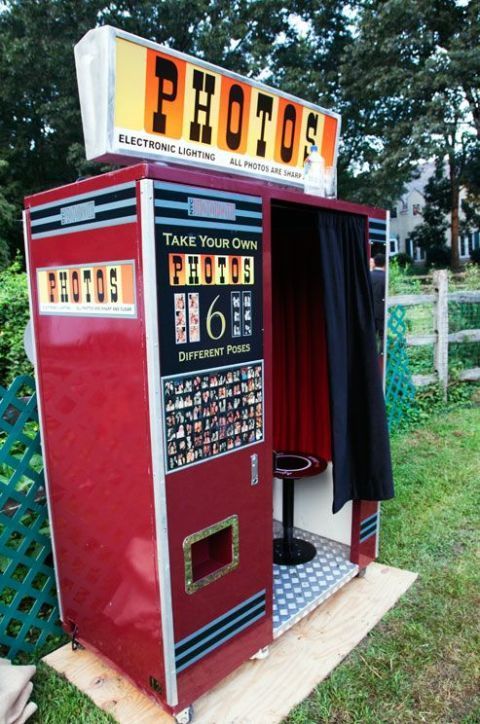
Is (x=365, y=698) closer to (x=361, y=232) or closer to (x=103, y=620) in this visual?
(x=103, y=620)

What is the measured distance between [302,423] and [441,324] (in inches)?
142

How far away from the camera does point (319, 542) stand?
365 cm

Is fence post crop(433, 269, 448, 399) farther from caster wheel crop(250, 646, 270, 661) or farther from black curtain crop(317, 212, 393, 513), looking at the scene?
caster wheel crop(250, 646, 270, 661)

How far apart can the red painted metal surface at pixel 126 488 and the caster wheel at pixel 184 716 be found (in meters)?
0.03

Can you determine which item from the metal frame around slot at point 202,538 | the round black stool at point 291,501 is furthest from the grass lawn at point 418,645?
the metal frame around slot at point 202,538

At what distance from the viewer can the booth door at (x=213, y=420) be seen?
2.04 metres

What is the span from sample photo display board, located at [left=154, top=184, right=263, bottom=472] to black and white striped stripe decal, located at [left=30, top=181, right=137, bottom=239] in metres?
0.13

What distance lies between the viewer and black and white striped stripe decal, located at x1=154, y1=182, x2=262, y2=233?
1950 mm

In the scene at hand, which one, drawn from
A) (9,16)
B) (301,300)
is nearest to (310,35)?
(9,16)

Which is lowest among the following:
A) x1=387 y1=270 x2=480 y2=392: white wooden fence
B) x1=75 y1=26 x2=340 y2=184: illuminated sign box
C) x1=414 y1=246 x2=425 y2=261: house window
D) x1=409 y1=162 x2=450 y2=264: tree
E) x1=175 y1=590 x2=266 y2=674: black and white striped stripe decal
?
x1=175 y1=590 x2=266 y2=674: black and white striped stripe decal

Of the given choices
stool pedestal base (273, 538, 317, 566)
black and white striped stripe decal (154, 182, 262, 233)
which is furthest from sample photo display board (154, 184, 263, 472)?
stool pedestal base (273, 538, 317, 566)

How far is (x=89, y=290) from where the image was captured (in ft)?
7.20

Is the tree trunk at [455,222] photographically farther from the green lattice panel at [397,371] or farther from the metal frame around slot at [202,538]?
the metal frame around slot at [202,538]

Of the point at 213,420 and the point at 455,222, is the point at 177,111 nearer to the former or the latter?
the point at 213,420
